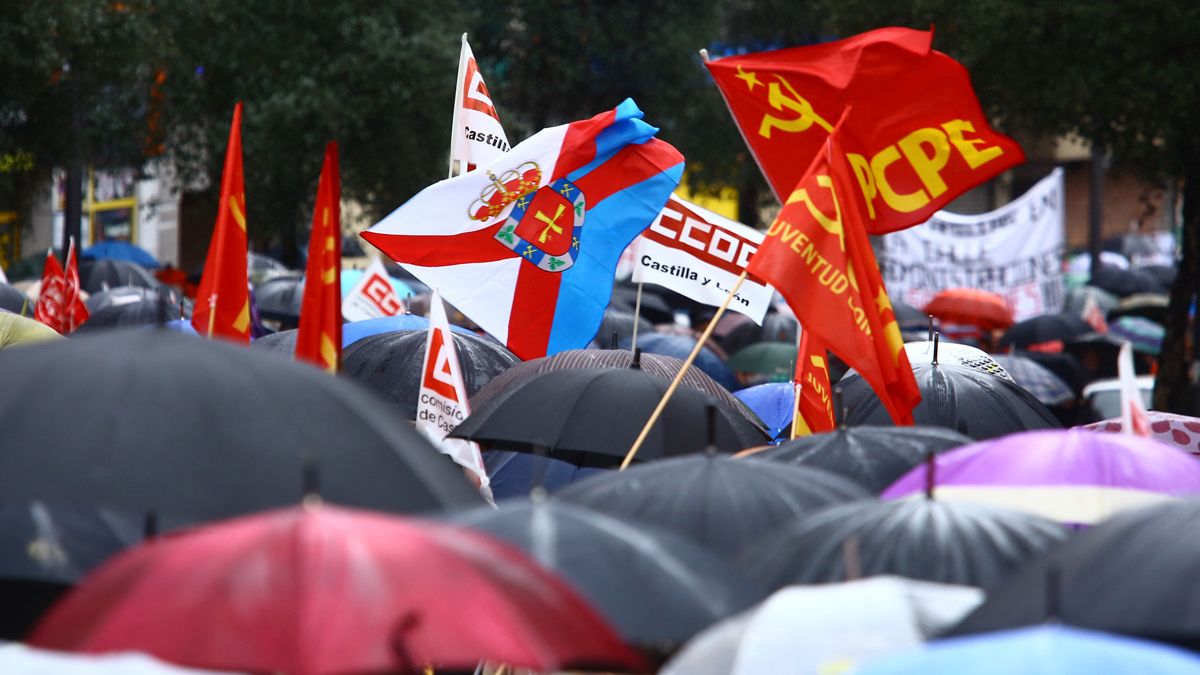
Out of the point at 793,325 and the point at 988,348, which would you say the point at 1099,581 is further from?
the point at 988,348

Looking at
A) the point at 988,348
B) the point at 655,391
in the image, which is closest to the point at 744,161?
the point at 988,348

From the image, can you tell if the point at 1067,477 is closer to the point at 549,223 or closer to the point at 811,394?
Answer: the point at 811,394

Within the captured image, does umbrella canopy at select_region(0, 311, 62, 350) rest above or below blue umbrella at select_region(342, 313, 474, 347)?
above

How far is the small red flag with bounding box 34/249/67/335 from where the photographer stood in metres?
13.7

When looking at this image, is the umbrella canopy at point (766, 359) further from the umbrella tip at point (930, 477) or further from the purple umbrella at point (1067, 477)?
the umbrella tip at point (930, 477)

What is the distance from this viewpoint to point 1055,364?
18391mm

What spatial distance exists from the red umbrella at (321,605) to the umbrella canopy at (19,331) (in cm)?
610

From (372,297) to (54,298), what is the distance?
7.37 feet

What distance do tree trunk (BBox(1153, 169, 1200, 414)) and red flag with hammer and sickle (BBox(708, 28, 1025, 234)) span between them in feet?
27.0

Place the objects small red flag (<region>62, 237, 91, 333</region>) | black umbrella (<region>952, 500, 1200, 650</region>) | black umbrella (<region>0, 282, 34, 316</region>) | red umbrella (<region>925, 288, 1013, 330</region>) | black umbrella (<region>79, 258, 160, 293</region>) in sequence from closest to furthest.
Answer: black umbrella (<region>952, 500, 1200, 650</region>), small red flag (<region>62, 237, 91, 333</region>), black umbrella (<region>0, 282, 34, 316</region>), red umbrella (<region>925, 288, 1013, 330</region>), black umbrella (<region>79, 258, 160, 293</region>)

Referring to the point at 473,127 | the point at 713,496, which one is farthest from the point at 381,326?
the point at 713,496

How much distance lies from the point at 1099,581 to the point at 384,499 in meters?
1.71

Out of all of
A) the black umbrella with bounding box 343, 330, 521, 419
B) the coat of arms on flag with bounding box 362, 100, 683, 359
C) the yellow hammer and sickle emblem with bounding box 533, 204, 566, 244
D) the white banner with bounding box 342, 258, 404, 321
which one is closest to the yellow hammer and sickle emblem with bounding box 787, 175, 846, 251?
the coat of arms on flag with bounding box 362, 100, 683, 359

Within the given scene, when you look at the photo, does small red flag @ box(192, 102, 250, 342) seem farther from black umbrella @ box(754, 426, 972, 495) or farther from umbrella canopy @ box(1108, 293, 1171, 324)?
umbrella canopy @ box(1108, 293, 1171, 324)
